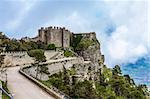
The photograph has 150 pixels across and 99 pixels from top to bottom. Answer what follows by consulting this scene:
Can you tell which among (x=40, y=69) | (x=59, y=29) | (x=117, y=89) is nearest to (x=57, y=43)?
(x=59, y=29)

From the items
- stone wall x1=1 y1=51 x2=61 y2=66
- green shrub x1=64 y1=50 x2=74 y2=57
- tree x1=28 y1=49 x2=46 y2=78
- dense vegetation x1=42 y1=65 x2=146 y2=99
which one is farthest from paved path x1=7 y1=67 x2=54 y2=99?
green shrub x1=64 y1=50 x2=74 y2=57

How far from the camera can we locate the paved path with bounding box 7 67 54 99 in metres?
25.7

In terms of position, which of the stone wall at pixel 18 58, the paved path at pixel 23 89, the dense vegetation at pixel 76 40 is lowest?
the paved path at pixel 23 89

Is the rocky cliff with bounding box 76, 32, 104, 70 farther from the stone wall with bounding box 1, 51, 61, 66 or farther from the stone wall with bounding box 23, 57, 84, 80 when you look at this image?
the stone wall with bounding box 1, 51, 61, 66

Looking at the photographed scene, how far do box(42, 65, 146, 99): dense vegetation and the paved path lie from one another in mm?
2124

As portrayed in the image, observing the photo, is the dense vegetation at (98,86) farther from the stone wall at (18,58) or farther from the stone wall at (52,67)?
the stone wall at (18,58)

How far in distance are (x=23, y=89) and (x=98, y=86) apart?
68.7ft

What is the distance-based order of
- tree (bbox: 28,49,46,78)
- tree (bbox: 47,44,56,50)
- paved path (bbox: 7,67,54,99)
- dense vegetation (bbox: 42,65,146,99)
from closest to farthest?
1. paved path (bbox: 7,67,54,99)
2. dense vegetation (bbox: 42,65,146,99)
3. tree (bbox: 28,49,46,78)
4. tree (bbox: 47,44,56,50)

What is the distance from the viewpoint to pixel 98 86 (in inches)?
1886

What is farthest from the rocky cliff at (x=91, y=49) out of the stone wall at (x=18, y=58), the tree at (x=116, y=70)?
the stone wall at (x=18, y=58)

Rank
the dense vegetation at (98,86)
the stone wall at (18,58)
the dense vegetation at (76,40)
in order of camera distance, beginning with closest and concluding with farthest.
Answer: the dense vegetation at (98,86)
the stone wall at (18,58)
the dense vegetation at (76,40)

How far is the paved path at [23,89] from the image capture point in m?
25.7

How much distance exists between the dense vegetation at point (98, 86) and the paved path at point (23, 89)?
6.97 ft

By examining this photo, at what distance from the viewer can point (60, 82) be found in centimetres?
3584
